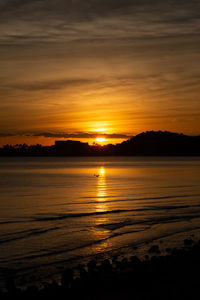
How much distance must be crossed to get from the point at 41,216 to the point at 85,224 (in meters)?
5.42

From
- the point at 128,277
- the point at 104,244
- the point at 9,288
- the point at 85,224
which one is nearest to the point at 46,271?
the point at 9,288

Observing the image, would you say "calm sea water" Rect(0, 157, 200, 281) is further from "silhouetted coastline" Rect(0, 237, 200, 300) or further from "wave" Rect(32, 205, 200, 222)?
"silhouetted coastline" Rect(0, 237, 200, 300)

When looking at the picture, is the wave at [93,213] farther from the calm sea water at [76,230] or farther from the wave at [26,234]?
the wave at [26,234]

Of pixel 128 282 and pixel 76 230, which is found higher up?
pixel 128 282

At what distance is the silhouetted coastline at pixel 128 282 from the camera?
37.5 feet

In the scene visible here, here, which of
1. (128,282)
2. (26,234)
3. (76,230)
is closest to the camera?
(128,282)

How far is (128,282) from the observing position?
41.4 feet

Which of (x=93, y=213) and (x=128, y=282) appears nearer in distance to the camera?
(x=128, y=282)

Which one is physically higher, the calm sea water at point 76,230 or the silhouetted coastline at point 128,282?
the silhouetted coastline at point 128,282

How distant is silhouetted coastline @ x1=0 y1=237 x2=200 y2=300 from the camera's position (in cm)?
1144

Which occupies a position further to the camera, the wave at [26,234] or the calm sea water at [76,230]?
the wave at [26,234]

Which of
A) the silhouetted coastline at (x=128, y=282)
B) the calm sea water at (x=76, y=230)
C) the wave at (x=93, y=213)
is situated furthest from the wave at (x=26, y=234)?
the silhouetted coastline at (x=128, y=282)

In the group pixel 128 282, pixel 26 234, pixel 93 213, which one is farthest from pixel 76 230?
pixel 128 282

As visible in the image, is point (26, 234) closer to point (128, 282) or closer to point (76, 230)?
point (76, 230)
